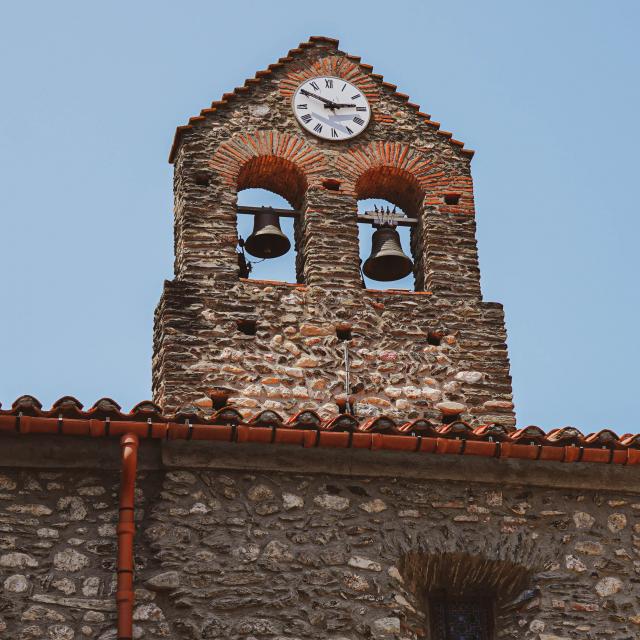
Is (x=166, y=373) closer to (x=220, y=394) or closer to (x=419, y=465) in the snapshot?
(x=220, y=394)

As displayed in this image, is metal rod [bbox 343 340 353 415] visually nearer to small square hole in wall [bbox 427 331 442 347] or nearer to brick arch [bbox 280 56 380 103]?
small square hole in wall [bbox 427 331 442 347]

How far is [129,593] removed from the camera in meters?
9.20

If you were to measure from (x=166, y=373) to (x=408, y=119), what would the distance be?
3.95 m

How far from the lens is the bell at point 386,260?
529 inches

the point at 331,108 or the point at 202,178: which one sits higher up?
the point at 331,108

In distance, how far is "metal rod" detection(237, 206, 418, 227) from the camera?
13547 millimetres

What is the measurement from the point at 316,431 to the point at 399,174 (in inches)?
188

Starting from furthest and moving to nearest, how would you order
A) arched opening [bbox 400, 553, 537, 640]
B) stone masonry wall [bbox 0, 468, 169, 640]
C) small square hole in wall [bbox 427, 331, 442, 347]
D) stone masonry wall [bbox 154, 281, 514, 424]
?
small square hole in wall [bbox 427, 331, 442, 347]
stone masonry wall [bbox 154, 281, 514, 424]
arched opening [bbox 400, 553, 537, 640]
stone masonry wall [bbox 0, 468, 169, 640]

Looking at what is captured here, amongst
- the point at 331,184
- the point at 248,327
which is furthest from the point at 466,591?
the point at 331,184

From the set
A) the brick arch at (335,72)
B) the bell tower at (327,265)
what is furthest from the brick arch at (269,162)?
the brick arch at (335,72)

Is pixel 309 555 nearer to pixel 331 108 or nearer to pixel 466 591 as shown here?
pixel 466 591

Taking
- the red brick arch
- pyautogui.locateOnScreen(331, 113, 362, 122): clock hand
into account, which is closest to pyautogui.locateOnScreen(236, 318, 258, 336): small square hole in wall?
the red brick arch

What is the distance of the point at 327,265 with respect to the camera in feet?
43.3

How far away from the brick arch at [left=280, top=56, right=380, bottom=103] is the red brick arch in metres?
0.72
